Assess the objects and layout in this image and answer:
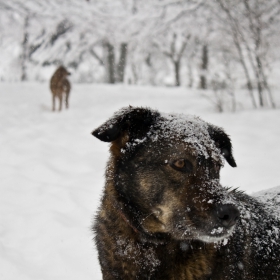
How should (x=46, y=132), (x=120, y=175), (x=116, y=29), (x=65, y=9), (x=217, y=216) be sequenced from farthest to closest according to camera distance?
(x=116, y=29)
(x=65, y=9)
(x=46, y=132)
(x=120, y=175)
(x=217, y=216)

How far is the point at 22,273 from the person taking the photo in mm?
3367

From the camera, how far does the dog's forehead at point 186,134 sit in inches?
96.5

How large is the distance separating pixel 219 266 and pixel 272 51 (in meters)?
12.4

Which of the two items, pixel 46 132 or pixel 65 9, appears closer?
pixel 46 132

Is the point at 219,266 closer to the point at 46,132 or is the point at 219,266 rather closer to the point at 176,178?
the point at 176,178

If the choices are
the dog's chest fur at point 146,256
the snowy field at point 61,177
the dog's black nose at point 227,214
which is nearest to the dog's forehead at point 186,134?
the dog's black nose at point 227,214

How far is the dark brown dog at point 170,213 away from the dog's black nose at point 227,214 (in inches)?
1.8

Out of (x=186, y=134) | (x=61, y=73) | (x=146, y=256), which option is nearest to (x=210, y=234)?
(x=146, y=256)

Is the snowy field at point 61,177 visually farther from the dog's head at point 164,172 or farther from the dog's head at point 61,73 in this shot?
the dog's head at point 61,73

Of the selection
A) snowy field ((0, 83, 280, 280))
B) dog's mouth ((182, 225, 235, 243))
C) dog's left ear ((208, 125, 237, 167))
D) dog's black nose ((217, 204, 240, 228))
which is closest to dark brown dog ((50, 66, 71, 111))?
snowy field ((0, 83, 280, 280))

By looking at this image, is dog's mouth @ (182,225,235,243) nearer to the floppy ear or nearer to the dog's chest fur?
the dog's chest fur

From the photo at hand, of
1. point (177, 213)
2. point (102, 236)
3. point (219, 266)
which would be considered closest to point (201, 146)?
point (177, 213)

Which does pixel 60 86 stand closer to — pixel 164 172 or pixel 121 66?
pixel 164 172

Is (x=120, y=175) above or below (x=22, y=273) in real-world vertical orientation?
above
